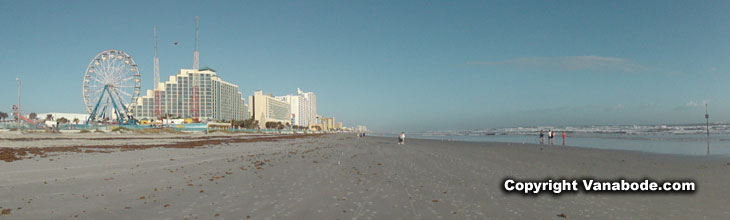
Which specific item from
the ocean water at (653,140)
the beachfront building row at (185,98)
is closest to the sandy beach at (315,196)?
the ocean water at (653,140)

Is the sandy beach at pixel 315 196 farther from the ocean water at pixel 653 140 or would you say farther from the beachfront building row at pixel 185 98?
the beachfront building row at pixel 185 98

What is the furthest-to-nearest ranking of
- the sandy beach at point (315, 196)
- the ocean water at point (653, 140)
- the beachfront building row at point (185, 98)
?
the beachfront building row at point (185, 98), the ocean water at point (653, 140), the sandy beach at point (315, 196)

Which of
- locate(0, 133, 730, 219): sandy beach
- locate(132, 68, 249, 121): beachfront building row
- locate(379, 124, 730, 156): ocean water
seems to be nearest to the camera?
locate(0, 133, 730, 219): sandy beach

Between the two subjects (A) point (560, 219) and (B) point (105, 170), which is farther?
(B) point (105, 170)

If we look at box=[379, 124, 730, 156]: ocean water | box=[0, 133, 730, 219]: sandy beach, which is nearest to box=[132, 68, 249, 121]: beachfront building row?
box=[379, 124, 730, 156]: ocean water

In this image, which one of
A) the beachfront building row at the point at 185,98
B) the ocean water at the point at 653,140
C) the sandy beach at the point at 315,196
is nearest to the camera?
the sandy beach at the point at 315,196

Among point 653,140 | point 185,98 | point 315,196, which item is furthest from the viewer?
point 185,98

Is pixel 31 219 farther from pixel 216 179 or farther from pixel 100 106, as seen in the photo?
pixel 100 106

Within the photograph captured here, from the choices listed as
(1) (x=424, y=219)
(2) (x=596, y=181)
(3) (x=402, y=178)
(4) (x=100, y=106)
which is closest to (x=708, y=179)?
(2) (x=596, y=181)

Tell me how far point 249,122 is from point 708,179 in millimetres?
175446

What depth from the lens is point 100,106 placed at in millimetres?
92688

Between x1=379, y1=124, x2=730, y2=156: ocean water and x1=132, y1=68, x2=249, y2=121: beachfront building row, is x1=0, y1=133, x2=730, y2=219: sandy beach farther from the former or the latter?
x1=132, y1=68, x2=249, y2=121: beachfront building row

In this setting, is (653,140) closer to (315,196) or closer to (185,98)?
(315,196)

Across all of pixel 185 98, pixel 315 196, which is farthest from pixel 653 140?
pixel 185 98
